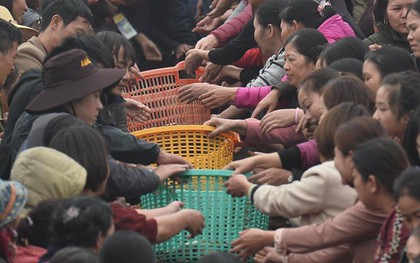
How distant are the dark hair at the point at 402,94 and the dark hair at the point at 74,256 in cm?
172

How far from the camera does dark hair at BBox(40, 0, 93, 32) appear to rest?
7148mm

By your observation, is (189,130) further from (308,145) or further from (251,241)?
(251,241)

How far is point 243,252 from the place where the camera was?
509 cm

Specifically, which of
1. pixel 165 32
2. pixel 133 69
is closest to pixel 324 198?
pixel 133 69

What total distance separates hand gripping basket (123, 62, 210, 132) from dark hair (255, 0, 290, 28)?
64 cm

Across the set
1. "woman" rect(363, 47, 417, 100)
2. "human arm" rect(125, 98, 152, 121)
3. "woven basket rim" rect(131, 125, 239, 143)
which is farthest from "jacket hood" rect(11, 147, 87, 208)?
"human arm" rect(125, 98, 152, 121)

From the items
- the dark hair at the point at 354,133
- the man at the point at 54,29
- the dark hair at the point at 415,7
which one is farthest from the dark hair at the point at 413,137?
the man at the point at 54,29

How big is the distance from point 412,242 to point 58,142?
161 centimetres

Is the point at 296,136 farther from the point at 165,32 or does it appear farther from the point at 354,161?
the point at 165,32

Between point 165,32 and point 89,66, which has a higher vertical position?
point 89,66

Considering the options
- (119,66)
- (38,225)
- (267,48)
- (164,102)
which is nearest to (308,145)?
(119,66)

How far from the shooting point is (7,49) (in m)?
Result: 6.74

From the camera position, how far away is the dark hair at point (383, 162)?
14.8 ft

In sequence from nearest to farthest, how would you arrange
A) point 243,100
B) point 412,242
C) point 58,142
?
point 412,242
point 58,142
point 243,100
